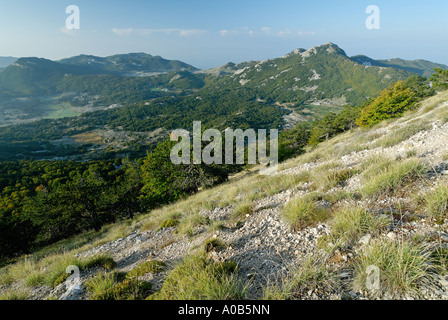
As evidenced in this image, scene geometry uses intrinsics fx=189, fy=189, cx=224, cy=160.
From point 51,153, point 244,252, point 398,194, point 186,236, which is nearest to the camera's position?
point 244,252

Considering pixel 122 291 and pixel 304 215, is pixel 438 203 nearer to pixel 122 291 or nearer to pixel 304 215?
pixel 304 215

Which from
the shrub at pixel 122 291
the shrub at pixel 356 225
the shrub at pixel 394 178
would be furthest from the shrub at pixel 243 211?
the shrub at pixel 122 291

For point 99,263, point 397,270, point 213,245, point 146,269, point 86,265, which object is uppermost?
point 397,270

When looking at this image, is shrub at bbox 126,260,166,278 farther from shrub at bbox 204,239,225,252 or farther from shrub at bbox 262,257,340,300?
shrub at bbox 262,257,340,300

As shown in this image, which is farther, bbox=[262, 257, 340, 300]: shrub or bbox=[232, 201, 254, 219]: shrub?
bbox=[232, 201, 254, 219]: shrub

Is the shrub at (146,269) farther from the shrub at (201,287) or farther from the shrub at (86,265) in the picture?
the shrub at (86,265)

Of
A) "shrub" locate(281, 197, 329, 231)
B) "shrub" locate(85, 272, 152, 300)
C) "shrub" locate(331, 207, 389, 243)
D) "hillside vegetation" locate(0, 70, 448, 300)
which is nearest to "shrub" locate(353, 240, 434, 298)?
"hillside vegetation" locate(0, 70, 448, 300)

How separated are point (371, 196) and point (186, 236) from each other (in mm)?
5966

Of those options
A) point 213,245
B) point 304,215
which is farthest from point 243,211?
point 304,215

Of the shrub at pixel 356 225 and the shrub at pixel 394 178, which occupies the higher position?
the shrub at pixel 394 178

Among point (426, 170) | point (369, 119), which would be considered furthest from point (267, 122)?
point (426, 170)

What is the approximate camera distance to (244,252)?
4484 millimetres

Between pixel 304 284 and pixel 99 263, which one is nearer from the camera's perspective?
pixel 304 284
